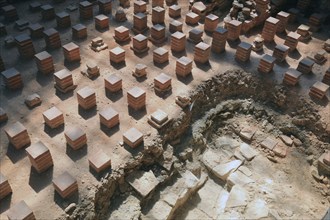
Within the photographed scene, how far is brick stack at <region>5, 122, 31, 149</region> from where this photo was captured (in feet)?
16.5

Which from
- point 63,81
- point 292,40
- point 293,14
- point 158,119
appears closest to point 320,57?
point 292,40

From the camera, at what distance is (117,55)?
21.7 feet

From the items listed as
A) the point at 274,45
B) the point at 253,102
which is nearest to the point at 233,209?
the point at 253,102

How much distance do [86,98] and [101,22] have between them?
254cm

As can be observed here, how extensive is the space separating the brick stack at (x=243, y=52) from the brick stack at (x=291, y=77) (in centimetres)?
88

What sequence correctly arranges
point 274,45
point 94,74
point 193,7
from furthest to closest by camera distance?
point 193,7
point 274,45
point 94,74

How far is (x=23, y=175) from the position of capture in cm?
482

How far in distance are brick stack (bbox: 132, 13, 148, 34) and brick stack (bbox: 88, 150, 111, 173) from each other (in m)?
3.59

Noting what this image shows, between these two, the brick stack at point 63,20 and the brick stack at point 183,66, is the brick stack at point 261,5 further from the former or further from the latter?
the brick stack at point 63,20

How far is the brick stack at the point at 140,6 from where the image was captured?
796 cm

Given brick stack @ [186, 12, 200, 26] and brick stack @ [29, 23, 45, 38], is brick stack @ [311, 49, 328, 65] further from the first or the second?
brick stack @ [29, 23, 45, 38]

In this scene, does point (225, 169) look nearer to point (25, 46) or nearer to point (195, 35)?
point (195, 35)

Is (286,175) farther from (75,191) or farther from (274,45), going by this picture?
(75,191)

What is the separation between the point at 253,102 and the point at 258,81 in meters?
0.44
